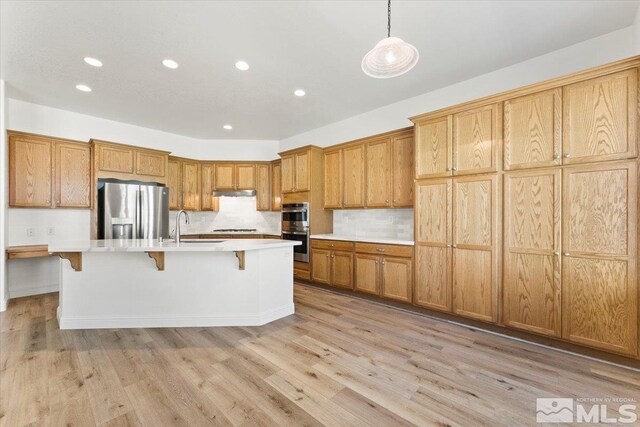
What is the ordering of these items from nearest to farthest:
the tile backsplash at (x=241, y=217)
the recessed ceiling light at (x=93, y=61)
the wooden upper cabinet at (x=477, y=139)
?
1. the wooden upper cabinet at (x=477, y=139)
2. the recessed ceiling light at (x=93, y=61)
3. the tile backsplash at (x=241, y=217)

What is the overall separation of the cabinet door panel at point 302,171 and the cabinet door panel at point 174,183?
2436 millimetres

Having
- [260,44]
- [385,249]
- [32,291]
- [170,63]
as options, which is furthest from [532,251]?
[32,291]

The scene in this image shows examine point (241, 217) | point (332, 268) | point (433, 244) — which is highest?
point (241, 217)

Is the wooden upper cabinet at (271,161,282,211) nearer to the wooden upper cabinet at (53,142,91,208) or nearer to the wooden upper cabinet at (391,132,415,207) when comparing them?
the wooden upper cabinet at (391,132,415,207)

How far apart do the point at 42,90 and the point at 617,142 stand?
6.40m

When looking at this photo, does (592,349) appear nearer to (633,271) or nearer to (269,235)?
(633,271)

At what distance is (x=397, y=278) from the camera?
3.63 m

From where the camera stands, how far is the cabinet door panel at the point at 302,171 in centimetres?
488

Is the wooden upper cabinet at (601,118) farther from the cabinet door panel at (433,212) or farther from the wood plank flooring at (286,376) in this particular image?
the wood plank flooring at (286,376)

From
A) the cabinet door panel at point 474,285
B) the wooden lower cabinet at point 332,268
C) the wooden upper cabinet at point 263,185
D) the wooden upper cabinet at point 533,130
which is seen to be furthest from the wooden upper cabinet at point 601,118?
the wooden upper cabinet at point 263,185

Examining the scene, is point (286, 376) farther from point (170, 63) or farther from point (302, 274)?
point (170, 63)

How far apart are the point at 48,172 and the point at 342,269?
15.4 feet

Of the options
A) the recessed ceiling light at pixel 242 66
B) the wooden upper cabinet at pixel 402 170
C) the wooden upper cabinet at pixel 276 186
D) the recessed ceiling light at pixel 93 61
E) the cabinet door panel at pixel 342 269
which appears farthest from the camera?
the wooden upper cabinet at pixel 276 186

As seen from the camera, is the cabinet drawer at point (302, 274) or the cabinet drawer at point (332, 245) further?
the cabinet drawer at point (302, 274)
